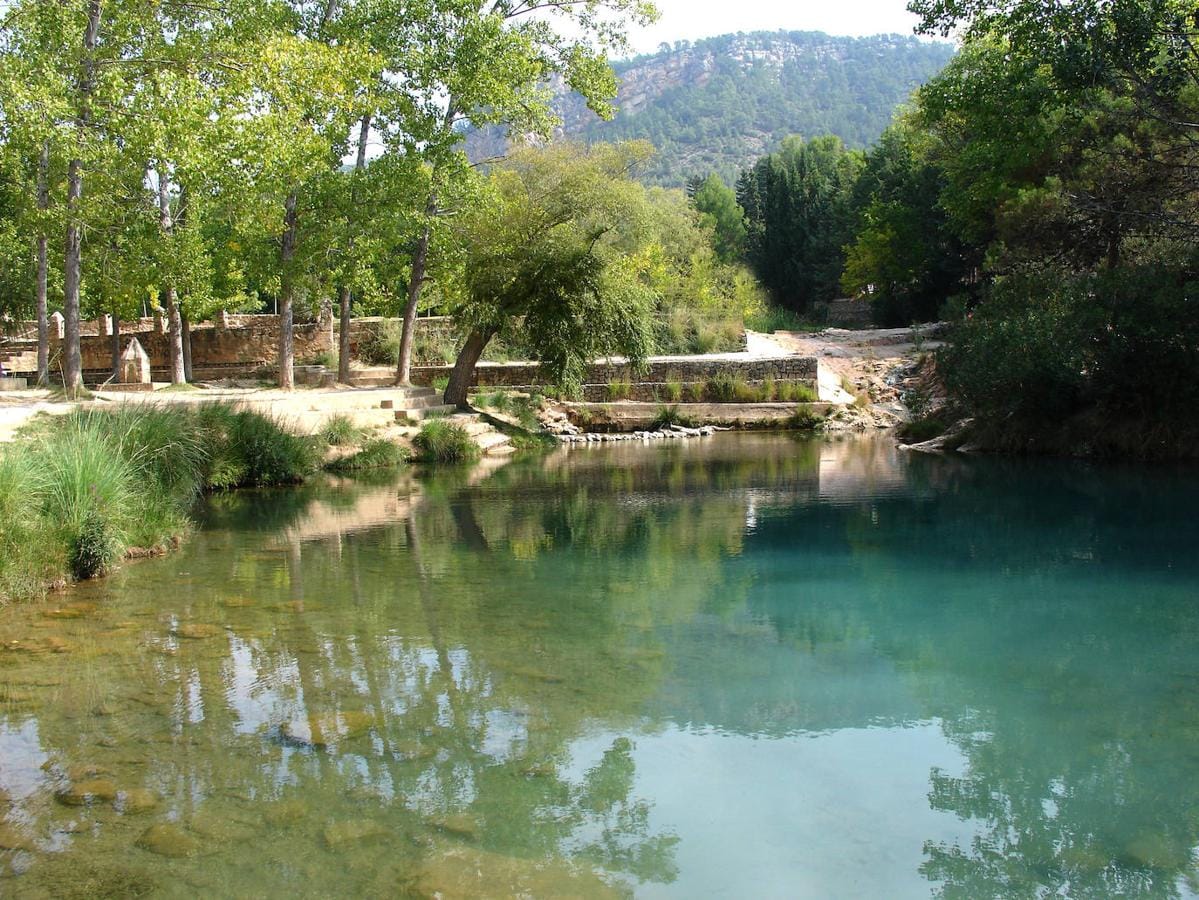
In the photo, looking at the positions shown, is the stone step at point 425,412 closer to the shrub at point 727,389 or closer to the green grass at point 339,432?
the green grass at point 339,432

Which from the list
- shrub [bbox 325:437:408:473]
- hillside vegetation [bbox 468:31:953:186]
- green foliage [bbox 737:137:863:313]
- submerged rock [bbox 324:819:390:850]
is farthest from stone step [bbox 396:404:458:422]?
hillside vegetation [bbox 468:31:953:186]

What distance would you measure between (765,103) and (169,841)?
172206 mm

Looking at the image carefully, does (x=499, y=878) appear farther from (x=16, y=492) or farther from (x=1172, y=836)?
(x=16, y=492)

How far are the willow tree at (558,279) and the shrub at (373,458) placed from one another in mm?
4396

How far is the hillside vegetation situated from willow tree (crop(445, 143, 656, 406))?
11308 cm

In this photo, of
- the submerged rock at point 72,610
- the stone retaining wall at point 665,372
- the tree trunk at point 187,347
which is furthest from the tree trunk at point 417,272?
the submerged rock at point 72,610

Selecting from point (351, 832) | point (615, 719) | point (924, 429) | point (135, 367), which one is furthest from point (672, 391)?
point (351, 832)

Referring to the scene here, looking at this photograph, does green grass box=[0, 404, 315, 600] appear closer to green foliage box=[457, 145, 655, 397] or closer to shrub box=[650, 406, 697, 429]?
green foliage box=[457, 145, 655, 397]

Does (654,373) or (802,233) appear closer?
(654,373)

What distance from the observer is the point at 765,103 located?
164 meters

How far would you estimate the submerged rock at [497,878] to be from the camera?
3.82 metres

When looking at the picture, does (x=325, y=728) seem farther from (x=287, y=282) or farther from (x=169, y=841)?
(x=287, y=282)

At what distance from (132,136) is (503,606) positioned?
926 cm

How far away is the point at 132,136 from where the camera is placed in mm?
13328
